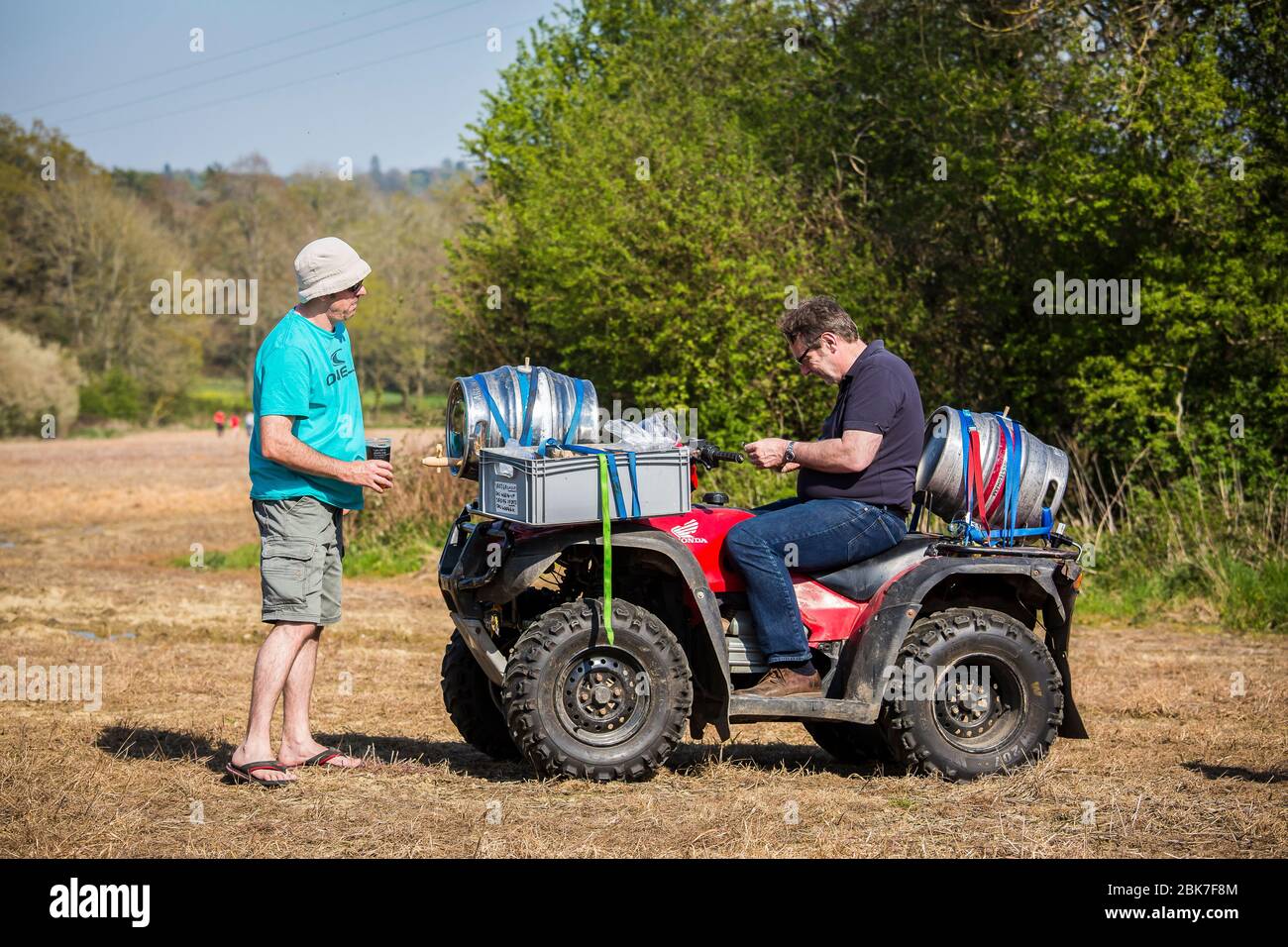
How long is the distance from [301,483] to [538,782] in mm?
1592

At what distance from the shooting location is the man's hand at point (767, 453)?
5.86m

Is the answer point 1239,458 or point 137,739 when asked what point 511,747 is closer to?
point 137,739

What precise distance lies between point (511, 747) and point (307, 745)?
3.14ft

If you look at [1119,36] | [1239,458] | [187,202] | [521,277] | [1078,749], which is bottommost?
[1078,749]

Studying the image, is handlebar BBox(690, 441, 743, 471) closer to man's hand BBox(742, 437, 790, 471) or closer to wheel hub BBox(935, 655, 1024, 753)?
man's hand BBox(742, 437, 790, 471)

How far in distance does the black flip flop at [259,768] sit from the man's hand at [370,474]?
122cm

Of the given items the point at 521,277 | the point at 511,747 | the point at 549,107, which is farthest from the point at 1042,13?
the point at 511,747

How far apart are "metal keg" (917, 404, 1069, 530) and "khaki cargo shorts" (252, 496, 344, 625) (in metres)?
2.63

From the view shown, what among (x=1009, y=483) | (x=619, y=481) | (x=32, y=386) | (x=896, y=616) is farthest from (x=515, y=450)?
(x=32, y=386)

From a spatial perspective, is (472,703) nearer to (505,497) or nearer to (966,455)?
(505,497)

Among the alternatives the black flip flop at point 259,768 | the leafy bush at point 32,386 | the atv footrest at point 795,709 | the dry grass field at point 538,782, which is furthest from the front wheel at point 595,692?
the leafy bush at point 32,386

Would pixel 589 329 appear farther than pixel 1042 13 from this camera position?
Yes

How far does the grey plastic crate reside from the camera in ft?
18.2

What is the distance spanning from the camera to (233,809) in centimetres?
550
